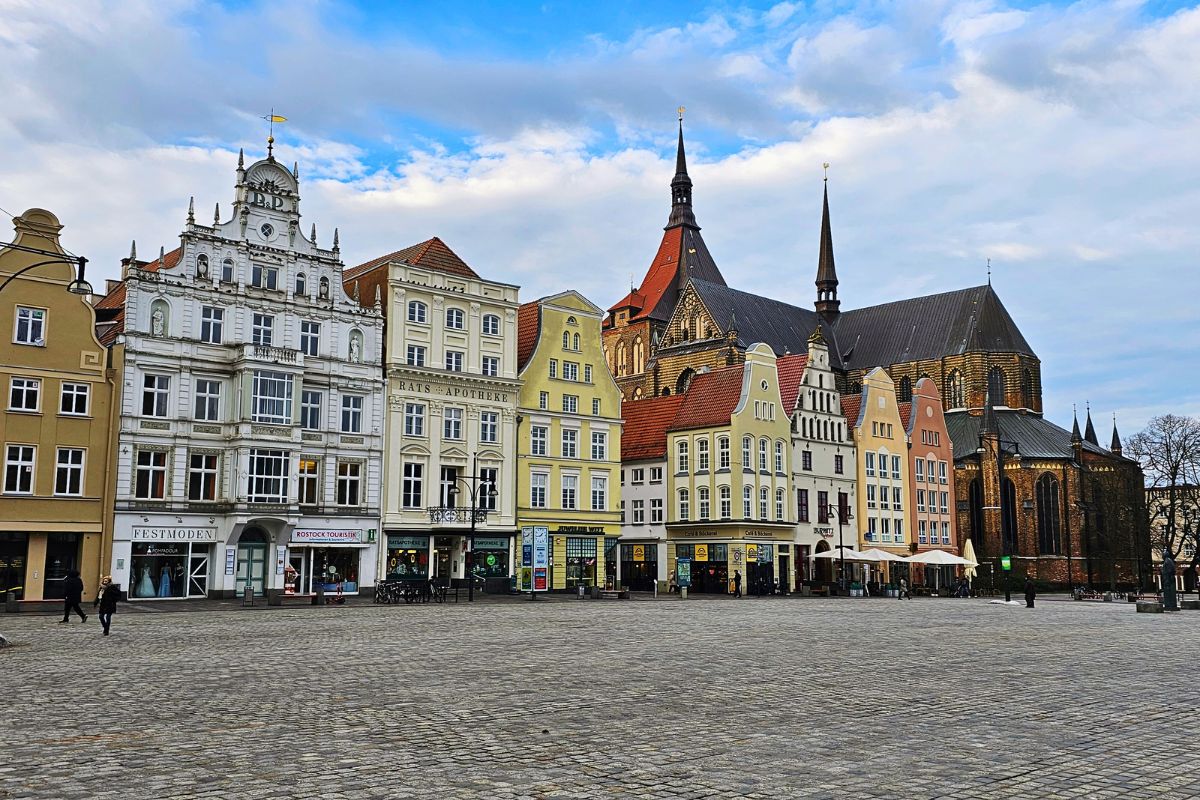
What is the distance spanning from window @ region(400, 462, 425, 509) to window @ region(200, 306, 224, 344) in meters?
10.9

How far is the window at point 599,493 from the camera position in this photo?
6438 cm

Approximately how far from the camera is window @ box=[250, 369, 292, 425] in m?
49.7

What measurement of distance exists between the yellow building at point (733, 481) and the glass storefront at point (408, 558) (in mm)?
19715

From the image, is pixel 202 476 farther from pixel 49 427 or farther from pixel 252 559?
pixel 49 427

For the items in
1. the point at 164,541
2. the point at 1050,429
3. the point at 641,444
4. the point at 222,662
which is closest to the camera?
the point at 222,662

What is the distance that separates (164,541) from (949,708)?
4005 centimetres

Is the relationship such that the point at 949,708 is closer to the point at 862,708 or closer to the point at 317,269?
the point at 862,708

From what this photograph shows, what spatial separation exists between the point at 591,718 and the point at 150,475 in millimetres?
38973

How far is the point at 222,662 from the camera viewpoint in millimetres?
19578

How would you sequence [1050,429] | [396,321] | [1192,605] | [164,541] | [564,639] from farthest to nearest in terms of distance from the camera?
[1050,429]
[396,321]
[1192,605]
[164,541]
[564,639]

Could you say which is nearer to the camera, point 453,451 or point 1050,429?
point 453,451

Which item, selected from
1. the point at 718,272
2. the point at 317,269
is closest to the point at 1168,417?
the point at 718,272

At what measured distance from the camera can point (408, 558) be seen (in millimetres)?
55125

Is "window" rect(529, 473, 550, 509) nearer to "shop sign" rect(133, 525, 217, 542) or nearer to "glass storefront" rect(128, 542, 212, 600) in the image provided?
"shop sign" rect(133, 525, 217, 542)
